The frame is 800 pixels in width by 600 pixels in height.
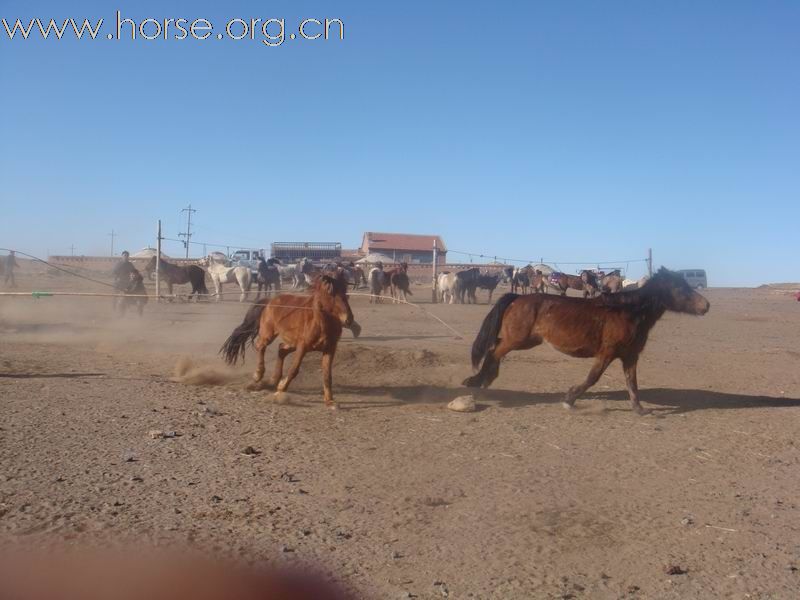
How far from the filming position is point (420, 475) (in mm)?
6254

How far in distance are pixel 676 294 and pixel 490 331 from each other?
2501 mm

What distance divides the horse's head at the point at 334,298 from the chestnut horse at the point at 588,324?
1957 millimetres

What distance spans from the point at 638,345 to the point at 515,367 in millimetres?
3517

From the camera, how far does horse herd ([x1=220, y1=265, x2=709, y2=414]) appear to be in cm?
916

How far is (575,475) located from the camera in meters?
6.38

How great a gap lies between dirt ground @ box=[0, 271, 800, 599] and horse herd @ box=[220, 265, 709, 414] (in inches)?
21.6

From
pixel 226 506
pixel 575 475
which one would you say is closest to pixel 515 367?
pixel 575 475

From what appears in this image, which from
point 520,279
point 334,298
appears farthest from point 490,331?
point 520,279

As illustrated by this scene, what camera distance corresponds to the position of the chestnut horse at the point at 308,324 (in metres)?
9.04

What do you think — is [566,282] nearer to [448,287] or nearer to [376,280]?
[448,287]

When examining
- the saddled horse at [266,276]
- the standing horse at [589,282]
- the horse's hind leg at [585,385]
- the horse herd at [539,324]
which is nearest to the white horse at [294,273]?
the saddled horse at [266,276]

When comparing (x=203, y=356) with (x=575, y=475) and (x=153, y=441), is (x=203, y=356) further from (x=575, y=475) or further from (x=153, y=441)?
(x=575, y=475)

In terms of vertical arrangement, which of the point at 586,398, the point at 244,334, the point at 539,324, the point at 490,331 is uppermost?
the point at 539,324

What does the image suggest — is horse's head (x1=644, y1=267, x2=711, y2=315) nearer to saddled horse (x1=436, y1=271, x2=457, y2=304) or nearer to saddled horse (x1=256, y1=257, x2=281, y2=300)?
saddled horse (x1=436, y1=271, x2=457, y2=304)
